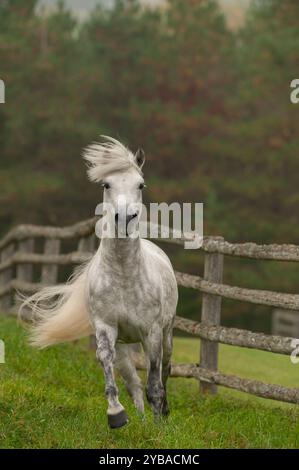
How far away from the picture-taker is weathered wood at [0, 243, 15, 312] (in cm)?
1396

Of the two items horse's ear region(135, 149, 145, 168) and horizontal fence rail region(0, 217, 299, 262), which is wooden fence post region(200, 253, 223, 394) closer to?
horizontal fence rail region(0, 217, 299, 262)

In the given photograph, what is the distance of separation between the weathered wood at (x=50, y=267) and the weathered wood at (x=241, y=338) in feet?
11.9

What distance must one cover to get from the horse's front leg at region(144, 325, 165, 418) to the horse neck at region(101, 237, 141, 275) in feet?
1.73

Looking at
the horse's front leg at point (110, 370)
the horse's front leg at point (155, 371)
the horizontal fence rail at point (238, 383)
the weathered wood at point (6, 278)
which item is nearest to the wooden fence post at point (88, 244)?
the horizontal fence rail at point (238, 383)

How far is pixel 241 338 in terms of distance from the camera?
299 inches

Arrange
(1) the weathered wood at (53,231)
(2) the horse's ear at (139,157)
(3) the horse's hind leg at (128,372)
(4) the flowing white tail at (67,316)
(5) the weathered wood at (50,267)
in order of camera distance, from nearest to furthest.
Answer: (2) the horse's ear at (139,157) → (3) the horse's hind leg at (128,372) → (4) the flowing white tail at (67,316) → (1) the weathered wood at (53,231) → (5) the weathered wood at (50,267)

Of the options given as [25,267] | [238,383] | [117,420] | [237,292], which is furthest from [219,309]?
[25,267]

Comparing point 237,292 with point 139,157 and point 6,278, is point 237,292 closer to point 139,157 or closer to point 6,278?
point 139,157

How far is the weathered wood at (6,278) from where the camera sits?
550 inches

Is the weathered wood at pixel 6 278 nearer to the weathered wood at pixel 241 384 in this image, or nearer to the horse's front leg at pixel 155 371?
the weathered wood at pixel 241 384

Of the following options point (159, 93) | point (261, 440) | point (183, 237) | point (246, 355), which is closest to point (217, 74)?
point (159, 93)

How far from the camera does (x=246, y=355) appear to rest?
42.0ft

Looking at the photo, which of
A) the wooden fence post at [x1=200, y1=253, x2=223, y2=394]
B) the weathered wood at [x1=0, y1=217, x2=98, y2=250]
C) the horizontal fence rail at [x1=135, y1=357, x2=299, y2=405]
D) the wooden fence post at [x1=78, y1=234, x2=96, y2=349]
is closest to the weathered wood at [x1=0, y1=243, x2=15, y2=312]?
the weathered wood at [x1=0, y1=217, x2=98, y2=250]

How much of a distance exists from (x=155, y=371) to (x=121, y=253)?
0.95m
